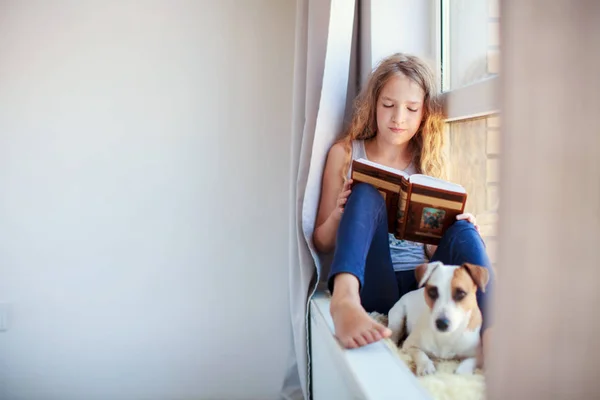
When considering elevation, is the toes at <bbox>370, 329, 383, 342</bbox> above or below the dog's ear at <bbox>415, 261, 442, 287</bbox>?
below

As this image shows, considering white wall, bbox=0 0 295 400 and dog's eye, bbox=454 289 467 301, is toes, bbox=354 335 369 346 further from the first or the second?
white wall, bbox=0 0 295 400

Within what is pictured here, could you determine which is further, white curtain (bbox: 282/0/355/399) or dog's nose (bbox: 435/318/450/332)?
white curtain (bbox: 282/0/355/399)

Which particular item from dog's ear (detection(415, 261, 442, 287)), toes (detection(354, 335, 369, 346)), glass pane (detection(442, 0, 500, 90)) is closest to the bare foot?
toes (detection(354, 335, 369, 346))

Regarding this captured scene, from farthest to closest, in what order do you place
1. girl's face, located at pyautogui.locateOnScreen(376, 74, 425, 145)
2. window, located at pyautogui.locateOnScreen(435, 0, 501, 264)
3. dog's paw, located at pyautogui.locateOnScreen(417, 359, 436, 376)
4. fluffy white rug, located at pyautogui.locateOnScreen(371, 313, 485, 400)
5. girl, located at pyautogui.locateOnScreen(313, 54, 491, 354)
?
1. girl's face, located at pyautogui.locateOnScreen(376, 74, 425, 145)
2. window, located at pyautogui.locateOnScreen(435, 0, 501, 264)
3. girl, located at pyautogui.locateOnScreen(313, 54, 491, 354)
4. dog's paw, located at pyautogui.locateOnScreen(417, 359, 436, 376)
5. fluffy white rug, located at pyautogui.locateOnScreen(371, 313, 485, 400)

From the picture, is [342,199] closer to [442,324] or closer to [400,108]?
[400,108]

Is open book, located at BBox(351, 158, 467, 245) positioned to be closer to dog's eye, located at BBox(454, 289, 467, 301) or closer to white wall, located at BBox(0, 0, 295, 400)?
dog's eye, located at BBox(454, 289, 467, 301)

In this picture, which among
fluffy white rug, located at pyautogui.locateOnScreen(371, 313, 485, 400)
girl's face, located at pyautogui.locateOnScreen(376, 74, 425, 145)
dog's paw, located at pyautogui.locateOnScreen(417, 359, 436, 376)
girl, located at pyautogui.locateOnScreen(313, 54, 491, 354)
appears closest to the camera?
fluffy white rug, located at pyautogui.locateOnScreen(371, 313, 485, 400)

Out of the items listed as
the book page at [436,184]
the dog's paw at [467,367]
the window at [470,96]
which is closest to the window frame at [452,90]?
the window at [470,96]

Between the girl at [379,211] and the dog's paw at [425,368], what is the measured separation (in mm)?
73

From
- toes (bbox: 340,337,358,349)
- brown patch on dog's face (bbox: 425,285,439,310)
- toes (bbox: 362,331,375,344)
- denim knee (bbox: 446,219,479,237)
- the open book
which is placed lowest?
toes (bbox: 340,337,358,349)

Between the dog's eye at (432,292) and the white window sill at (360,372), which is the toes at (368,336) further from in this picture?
the dog's eye at (432,292)

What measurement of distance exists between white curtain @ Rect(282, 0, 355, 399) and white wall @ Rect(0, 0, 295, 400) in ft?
1.06

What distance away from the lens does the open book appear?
3.47 ft

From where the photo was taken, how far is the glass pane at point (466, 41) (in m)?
1.24
